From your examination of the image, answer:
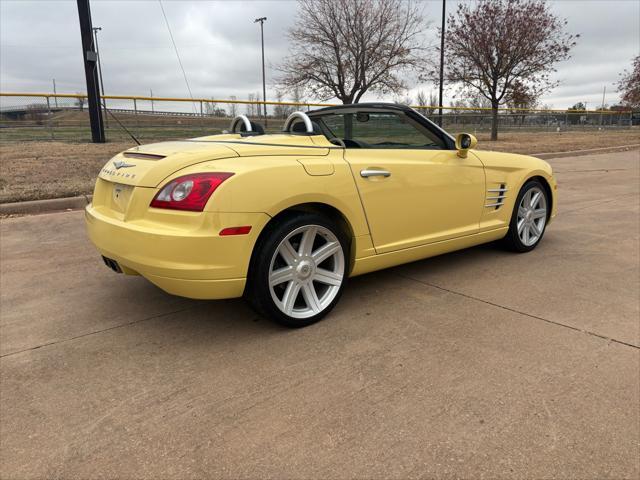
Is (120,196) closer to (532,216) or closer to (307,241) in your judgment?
(307,241)

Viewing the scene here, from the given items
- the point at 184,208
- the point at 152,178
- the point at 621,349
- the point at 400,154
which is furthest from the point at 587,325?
the point at 152,178

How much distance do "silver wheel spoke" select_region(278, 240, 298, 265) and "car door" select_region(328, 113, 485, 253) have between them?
60 centimetres

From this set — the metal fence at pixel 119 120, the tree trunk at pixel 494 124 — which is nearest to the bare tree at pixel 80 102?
the metal fence at pixel 119 120

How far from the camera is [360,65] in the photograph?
24.0 m

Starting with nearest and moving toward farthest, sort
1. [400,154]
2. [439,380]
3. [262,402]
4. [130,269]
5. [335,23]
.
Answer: [262,402], [439,380], [130,269], [400,154], [335,23]

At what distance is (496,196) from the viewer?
428cm

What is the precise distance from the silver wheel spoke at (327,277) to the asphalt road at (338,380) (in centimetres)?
25

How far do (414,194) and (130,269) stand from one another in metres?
1.98

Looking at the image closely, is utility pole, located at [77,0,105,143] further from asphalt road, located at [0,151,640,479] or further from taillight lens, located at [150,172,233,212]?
taillight lens, located at [150,172,233,212]

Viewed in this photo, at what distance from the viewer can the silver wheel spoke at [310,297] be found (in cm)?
310

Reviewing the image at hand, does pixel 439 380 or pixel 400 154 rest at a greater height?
pixel 400 154

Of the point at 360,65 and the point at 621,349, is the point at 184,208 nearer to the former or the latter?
the point at 621,349

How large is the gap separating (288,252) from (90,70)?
11.3 metres

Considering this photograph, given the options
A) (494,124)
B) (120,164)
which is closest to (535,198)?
(120,164)
